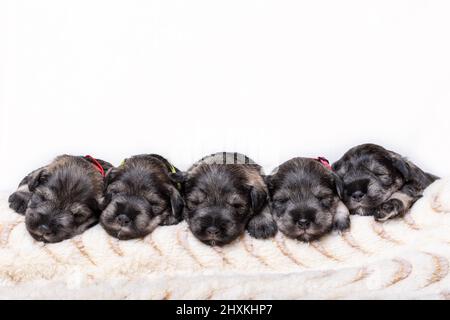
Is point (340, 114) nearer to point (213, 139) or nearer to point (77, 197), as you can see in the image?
point (213, 139)

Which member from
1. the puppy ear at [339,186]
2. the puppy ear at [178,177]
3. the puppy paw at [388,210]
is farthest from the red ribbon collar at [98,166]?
the puppy paw at [388,210]

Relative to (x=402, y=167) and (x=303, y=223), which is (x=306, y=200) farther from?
(x=402, y=167)

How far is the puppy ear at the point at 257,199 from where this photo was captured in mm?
2660

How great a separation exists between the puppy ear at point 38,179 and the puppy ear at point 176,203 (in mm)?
642

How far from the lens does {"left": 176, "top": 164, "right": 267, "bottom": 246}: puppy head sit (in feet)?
8.23

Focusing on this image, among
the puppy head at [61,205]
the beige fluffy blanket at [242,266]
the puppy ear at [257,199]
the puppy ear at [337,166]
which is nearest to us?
the beige fluffy blanket at [242,266]

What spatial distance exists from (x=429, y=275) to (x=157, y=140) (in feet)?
5.59

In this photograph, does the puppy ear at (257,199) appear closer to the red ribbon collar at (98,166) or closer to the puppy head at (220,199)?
the puppy head at (220,199)

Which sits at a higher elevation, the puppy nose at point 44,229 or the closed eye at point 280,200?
the closed eye at point 280,200

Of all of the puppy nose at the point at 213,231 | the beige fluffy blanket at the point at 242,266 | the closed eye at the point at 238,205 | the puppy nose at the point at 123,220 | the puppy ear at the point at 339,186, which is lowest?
the beige fluffy blanket at the point at 242,266

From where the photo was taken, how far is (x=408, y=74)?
3.15 meters

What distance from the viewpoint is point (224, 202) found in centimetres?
262

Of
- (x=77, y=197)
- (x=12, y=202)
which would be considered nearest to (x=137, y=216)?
(x=77, y=197)

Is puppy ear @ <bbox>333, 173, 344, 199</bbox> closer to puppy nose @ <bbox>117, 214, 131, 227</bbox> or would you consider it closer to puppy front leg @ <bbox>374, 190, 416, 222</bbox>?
puppy front leg @ <bbox>374, 190, 416, 222</bbox>
